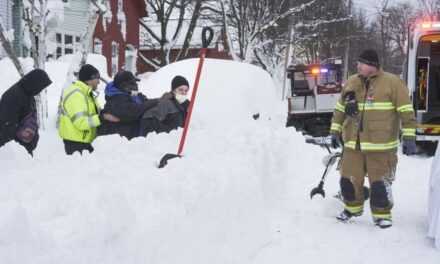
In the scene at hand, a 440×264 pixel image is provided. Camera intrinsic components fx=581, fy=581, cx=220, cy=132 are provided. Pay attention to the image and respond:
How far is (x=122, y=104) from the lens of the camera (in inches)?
243

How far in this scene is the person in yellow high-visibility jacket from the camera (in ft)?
19.0

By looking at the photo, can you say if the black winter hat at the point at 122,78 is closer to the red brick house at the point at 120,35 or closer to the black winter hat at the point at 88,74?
the black winter hat at the point at 88,74

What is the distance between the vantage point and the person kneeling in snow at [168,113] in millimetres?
6418

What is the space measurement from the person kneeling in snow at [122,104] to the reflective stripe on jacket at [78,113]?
0.76 ft

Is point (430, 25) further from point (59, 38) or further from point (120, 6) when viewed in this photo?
point (120, 6)

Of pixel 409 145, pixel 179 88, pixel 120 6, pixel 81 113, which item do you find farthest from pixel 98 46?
pixel 409 145

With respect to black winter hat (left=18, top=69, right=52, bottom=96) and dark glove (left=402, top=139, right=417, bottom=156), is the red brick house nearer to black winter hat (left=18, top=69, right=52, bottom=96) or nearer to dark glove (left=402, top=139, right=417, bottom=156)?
black winter hat (left=18, top=69, right=52, bottom=96)

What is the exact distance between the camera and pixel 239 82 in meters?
11.2

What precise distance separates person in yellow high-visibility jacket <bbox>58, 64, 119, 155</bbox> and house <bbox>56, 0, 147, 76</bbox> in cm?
1569

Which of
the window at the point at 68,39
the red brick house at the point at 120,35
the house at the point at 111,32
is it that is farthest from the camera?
the red brick house at the point at 120,35

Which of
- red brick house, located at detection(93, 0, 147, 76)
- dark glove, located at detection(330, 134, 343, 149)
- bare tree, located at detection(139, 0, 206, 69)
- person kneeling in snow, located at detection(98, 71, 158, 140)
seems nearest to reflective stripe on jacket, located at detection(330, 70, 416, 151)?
dark glove, located at detection(330, 134, 343, 149)

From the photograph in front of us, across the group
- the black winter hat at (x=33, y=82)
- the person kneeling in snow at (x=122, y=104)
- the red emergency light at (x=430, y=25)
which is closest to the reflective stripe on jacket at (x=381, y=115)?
the person kneeling in snow at (x=122, y=104)

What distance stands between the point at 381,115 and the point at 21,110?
3465 millimetres

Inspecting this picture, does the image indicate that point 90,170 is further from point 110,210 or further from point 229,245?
point 229,245
